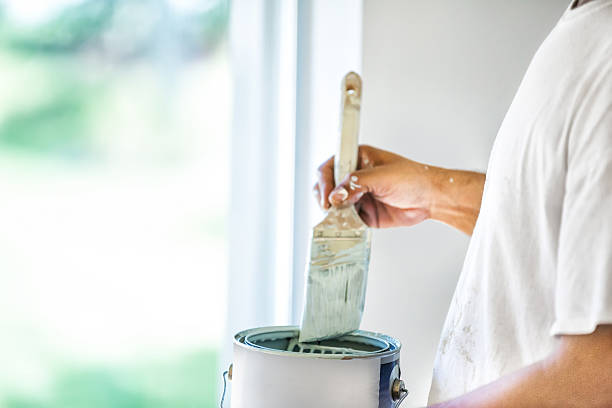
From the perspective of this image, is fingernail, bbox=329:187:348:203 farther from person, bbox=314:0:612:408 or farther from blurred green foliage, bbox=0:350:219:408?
blurred green foliage, bbox=0:350:219:408

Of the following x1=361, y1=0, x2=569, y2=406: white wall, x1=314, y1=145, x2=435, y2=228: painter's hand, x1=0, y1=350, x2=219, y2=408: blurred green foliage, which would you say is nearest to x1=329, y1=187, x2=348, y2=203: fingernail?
x1=314, y1=145, x2=435, y2=228: painter's hand

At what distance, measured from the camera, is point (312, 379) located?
26.1 inches

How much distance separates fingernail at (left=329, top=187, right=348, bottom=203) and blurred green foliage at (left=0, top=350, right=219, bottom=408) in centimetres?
61

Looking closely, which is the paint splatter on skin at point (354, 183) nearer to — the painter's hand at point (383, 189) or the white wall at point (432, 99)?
the painter's hand at point (383, 189)

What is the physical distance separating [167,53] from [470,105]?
0.57 m

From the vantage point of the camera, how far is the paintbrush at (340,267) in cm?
80

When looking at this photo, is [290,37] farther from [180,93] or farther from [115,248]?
[115,248]

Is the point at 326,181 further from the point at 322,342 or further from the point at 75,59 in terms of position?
the point at 75,59

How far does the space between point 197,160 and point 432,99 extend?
468 mm

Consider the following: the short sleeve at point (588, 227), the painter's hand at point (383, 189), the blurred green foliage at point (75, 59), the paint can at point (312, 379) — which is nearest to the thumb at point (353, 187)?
the painter's hand at point (383, 189)

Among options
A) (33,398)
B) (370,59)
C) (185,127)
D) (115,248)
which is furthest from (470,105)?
(33,398)

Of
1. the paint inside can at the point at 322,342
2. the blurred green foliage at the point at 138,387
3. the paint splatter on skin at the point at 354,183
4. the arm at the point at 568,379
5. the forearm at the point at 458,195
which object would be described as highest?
the paint splatter on skin at the point at 354,183

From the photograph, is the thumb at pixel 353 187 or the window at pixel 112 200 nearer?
the thumb at pixel 353 187

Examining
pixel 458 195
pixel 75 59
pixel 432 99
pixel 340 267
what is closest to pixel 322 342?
pixel 340 267
